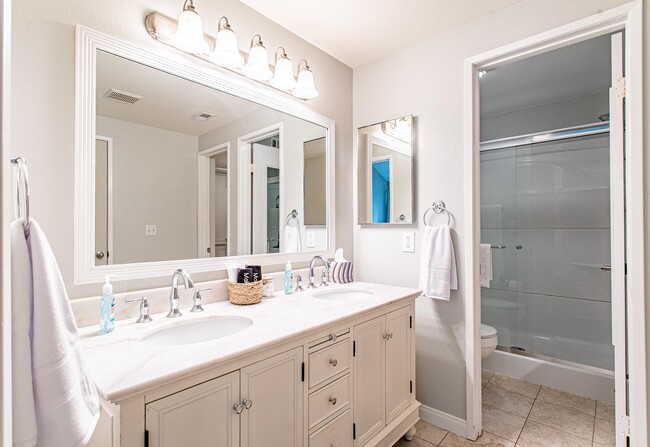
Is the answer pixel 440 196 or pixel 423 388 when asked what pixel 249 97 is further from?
Result: pixel 423 388

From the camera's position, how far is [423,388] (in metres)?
2.02

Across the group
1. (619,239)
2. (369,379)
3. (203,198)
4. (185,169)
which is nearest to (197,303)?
(203,198)

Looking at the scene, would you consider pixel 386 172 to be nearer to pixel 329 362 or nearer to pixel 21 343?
pixel 329 362

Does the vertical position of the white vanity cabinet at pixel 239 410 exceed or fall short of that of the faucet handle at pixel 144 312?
it falls short

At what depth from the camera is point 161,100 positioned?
143 cm

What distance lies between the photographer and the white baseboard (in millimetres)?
1846

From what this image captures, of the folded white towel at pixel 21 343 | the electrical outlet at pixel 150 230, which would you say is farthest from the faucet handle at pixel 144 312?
the folded white towel at pixel 21 343

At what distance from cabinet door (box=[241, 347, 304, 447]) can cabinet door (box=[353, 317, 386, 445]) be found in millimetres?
350

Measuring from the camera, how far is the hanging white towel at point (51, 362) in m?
0.64

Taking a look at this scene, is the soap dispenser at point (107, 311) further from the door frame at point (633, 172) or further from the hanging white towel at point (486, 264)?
the hanging white towel at point (486, 264)

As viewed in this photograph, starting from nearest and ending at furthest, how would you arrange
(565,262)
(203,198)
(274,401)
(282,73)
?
(274,401), (203,198), (282,73), (565,262)

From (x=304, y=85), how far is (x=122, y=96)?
0.95m

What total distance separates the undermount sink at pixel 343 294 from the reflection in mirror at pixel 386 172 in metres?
0.55

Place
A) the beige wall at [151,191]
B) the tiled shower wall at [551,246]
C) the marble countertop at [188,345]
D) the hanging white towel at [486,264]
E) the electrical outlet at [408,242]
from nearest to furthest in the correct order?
the marble countertop at [188,345], the beige wall at [151,191], the electrical outlet at [408,242], the hanging white towel at [486,264], the tiled shower wall at [551,246]
